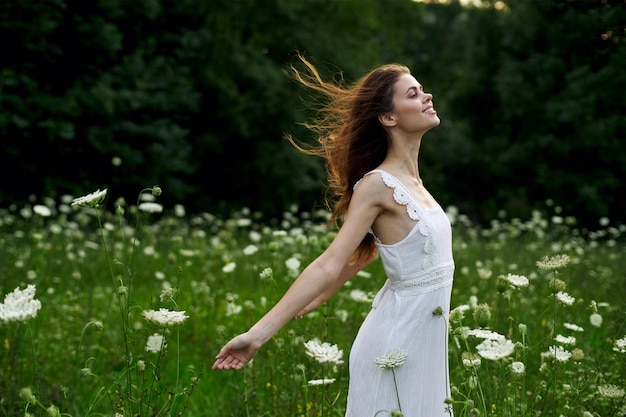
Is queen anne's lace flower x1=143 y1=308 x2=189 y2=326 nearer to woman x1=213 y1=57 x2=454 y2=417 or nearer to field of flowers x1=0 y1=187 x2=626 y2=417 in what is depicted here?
field of flowers x1=0 y1=187 x2=626 y2=417

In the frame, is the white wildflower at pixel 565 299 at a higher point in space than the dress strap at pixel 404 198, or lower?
lower

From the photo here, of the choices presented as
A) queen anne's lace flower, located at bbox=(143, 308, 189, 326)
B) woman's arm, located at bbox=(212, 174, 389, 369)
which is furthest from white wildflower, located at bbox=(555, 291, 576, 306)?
queen anne's lace flower, located at bbox=(143, 308, 189, 326)

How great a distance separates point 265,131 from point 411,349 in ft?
50.6

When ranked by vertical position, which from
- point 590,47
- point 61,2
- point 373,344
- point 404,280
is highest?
point 590,47

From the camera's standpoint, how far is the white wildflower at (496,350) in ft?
6.61

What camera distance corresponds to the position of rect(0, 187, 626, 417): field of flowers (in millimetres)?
2412

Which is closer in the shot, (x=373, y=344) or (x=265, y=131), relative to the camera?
(x=373, y=344)

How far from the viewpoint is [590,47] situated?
17.7 m

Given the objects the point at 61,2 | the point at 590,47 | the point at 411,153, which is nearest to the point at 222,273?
the point at 411,153

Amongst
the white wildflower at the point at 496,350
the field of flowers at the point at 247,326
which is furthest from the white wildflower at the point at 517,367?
the white wildflower at the point at 496,350

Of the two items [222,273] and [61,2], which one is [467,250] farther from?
[61,2]

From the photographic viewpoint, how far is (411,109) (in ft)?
8.93

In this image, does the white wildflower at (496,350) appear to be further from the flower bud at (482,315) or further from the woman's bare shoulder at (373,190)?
the woman's bare shoulder at (373,190)

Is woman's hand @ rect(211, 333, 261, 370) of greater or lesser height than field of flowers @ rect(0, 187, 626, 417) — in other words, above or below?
above
